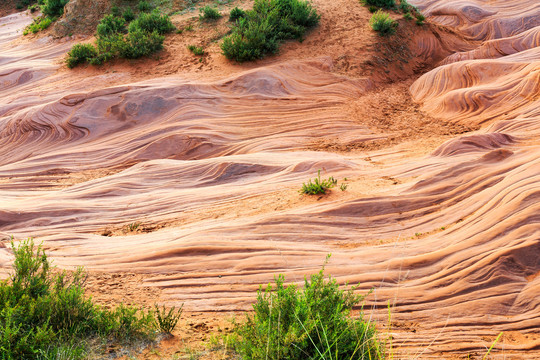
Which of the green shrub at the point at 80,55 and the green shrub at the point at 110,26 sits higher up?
the green shrub at the point at 110,26

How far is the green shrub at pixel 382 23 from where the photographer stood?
46.1 feet

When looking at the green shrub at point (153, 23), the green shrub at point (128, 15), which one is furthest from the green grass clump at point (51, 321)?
the green shrub at point (128, 15)

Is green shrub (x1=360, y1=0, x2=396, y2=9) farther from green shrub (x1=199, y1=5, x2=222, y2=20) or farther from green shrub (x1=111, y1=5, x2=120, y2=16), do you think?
green shrub (x1=111, y1=5, x2=120, y2=16)

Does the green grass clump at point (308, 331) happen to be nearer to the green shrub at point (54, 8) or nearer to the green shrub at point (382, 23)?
the green shrub at point (382, 23)

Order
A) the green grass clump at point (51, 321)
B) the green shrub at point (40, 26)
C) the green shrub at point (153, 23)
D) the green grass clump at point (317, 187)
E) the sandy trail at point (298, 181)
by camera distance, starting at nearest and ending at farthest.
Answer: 1. the green grass clump at point (51, 321)
2. the sandy trail at point (298, 181)
3. the green grass clump at point (317, 187)
4. the green shrub at point (153, 23)
5. the green shrub at point (40, 26)

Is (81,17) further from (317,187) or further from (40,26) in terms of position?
(317,187)

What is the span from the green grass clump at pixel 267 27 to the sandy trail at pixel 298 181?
44cm

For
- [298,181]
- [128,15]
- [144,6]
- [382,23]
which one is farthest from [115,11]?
[298,181]

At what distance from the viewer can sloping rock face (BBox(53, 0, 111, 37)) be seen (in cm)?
1611

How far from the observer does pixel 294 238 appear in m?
5.17

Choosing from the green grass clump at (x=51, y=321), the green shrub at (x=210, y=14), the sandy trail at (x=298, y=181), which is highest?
the green shrub at (x=210, y=14)

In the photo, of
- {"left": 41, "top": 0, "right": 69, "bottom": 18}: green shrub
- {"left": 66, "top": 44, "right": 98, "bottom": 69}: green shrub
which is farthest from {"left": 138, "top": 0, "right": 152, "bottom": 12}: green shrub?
{"left": 41, "top": 0, "right": 69, "bottom": 18}: green shrub

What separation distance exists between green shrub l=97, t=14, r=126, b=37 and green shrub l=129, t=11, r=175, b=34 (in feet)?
2.67

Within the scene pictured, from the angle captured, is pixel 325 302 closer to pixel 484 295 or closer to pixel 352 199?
pixel 484 295
